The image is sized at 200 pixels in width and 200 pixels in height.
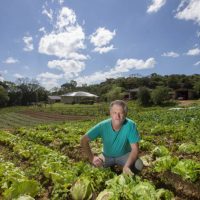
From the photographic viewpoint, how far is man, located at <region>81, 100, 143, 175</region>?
4652 mm

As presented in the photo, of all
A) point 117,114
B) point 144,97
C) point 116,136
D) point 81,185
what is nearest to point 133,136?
point 116,136

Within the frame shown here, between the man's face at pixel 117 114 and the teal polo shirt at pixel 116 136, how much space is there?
16 cm

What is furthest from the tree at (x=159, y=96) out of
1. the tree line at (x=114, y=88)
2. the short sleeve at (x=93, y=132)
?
the short sleeve at (x=93, y=132)

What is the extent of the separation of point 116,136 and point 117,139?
0.06 m

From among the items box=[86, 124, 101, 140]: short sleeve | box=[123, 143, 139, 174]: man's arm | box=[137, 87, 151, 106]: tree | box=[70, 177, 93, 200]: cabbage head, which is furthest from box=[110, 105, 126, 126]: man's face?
box=[137, 87, 151, 106]: tree

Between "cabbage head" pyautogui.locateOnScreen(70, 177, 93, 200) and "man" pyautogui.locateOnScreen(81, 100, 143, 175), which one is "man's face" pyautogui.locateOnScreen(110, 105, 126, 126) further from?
"cabbage head" pyautogui.locateOnScreen(70, 177, 93, 200)

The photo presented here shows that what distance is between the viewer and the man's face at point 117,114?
15.1 feet

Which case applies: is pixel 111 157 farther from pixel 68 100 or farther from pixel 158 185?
pixel 68 100

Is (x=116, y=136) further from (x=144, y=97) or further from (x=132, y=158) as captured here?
(x=144, y=97)

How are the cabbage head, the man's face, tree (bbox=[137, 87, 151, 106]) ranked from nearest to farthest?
1. the cabbage head
2. the man's face
3. tree (bbox=[137, 87, 151, 106])

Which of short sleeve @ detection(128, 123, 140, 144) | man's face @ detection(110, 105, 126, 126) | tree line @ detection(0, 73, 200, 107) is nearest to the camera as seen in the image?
man's face @ detection(110, 105, 126, 126)

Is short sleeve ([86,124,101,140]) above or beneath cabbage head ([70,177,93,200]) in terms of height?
above

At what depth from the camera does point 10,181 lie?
17.1ft

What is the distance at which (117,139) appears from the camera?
196 inches
